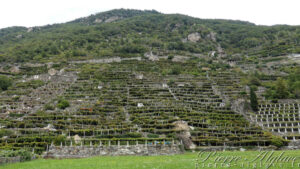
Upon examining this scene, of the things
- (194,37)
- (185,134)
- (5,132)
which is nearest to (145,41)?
(194,37)

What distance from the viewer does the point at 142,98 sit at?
165 feet

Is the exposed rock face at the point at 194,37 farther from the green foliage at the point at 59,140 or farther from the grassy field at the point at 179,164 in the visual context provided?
the grassy field at the point at 179,164

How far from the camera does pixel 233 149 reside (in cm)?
3141

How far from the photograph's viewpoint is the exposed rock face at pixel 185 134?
31478 mm

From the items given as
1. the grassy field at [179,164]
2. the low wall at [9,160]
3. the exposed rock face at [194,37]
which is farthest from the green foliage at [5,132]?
the exposed rock face at [194,37]

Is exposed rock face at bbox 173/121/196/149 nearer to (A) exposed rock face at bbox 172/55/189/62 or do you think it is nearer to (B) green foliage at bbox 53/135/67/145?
(B) green foliage at bbox 53/135/67/145

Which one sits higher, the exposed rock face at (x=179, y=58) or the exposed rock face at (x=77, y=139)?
the exposed rock face at (x=179, y=58)

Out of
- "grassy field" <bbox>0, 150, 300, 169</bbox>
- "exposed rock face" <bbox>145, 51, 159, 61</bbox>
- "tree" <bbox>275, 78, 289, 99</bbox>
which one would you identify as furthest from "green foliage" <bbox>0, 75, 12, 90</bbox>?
"tree" <bbox>275, 78, 289, 99</bbox>

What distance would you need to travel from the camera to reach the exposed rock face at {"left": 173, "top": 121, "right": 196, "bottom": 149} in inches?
1239

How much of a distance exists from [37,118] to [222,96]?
3915 centimetres

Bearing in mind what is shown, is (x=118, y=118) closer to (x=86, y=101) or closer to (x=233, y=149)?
(x=86, y=101)

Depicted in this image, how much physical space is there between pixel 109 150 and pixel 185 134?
443 inches

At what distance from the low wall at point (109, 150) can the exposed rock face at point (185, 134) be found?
8.34 feet

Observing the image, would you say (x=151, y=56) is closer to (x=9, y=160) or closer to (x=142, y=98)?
(x=142, y=98)
